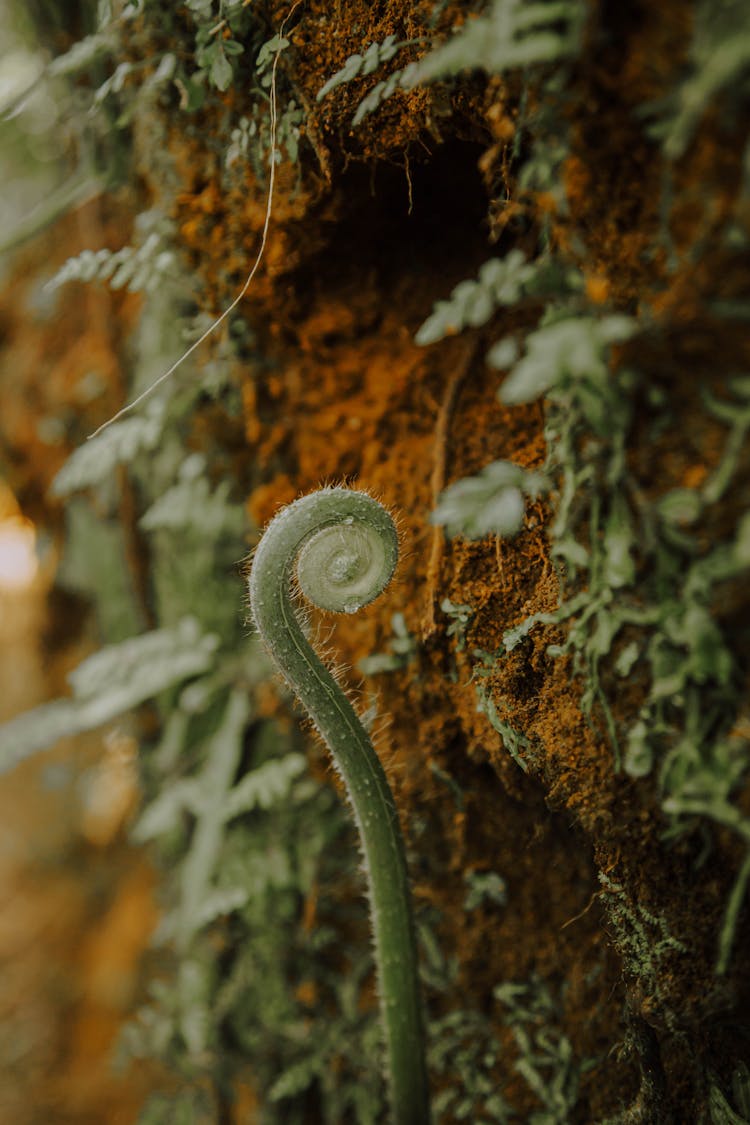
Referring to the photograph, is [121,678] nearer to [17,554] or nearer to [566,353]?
[17,554]

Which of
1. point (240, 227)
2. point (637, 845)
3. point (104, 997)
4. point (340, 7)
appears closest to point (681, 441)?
point (637, 845)

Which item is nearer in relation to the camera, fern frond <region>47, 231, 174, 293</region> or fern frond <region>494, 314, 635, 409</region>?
fern frond <region>494, 314, 635, 409</region>

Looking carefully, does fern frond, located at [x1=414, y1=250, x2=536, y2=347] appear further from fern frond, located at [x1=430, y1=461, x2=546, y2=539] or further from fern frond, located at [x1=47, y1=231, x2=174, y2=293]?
fern frond, located at [x1=47, y1=231, x2=174, y2=293]

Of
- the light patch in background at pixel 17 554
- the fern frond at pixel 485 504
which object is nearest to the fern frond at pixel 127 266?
the fern frond at pixel 485 504

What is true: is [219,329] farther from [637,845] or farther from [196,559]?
[637,845]

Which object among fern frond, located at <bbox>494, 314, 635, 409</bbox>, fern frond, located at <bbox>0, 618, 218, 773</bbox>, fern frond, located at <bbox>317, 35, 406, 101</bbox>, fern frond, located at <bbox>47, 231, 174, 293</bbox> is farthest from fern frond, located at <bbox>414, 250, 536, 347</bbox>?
fern frond, located at <bbox>0, 618, 218, 773</bbox>

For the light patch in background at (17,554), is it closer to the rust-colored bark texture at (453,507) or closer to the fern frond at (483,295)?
the rust-colored bark texture at (453,507)
